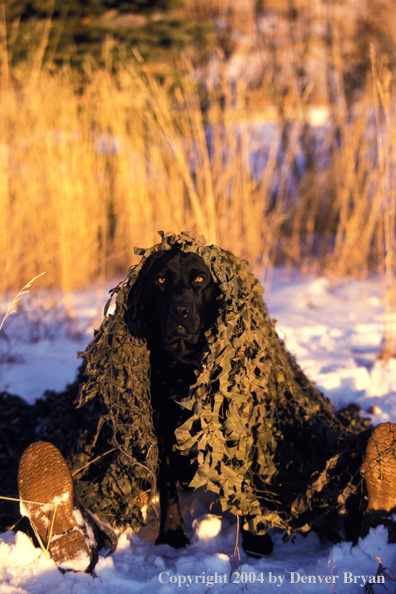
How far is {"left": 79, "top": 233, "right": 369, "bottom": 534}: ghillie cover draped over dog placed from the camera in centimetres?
144

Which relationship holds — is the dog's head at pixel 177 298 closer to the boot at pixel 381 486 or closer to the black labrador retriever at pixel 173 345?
the black labrador retriever at pixel 173 345

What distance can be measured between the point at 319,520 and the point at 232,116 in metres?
3.42

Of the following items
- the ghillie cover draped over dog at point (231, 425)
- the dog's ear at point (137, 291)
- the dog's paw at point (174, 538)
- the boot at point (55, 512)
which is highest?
the dog's ear at point (137, 291)

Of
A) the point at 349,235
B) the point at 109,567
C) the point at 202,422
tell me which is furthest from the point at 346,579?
the point at 349,235

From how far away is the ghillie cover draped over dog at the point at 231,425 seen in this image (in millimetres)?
1442

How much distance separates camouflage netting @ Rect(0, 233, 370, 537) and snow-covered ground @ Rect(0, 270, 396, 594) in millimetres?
125

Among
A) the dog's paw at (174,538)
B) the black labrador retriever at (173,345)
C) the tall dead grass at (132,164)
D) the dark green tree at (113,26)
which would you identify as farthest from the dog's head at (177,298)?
the dark green tree at (113,26)

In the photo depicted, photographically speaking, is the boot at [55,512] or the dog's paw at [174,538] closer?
the boot at [55,512]

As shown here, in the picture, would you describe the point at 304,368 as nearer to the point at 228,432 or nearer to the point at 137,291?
the point at 228,432

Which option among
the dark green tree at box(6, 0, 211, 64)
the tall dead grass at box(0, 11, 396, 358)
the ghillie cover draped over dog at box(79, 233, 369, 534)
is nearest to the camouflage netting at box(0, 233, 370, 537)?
the ghillie cover draped over dog at box(79, 233, 369, 534)

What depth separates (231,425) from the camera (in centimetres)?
144

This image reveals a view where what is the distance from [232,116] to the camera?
12.7ft

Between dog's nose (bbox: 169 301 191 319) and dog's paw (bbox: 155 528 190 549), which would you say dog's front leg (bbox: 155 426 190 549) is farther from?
dog's nose (bbox: 169 301 191 319)

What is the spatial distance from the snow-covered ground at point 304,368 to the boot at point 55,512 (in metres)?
0.07
